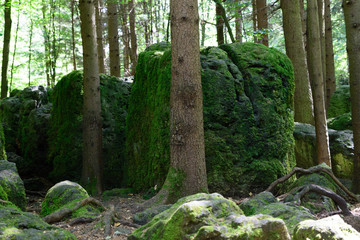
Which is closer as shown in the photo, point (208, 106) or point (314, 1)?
point (208, 106)

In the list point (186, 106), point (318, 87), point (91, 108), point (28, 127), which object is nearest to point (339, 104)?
point (318, 87)

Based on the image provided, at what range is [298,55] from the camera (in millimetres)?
8516

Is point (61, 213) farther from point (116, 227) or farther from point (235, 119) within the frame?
point (235, 119)

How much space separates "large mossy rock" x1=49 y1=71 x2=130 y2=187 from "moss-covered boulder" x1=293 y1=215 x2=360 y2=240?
21.0ft

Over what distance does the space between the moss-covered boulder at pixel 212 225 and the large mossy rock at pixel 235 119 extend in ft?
9.54

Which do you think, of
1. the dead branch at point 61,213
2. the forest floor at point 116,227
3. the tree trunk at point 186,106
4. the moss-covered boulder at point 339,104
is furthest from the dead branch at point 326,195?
the moss-covered boulder at point 339,104

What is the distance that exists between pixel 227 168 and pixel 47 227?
352 centimetres

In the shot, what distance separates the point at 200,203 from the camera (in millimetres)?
3160

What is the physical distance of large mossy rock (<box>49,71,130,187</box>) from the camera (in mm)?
8805

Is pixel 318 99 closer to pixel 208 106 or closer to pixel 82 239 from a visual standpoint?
pixel 208 106

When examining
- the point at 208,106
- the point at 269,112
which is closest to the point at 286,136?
the point at 269,112

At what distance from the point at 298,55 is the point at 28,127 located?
7807 millimetres

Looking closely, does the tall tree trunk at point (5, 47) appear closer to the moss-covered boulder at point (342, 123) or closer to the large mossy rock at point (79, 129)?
the large mossy rock at point (79, 129)

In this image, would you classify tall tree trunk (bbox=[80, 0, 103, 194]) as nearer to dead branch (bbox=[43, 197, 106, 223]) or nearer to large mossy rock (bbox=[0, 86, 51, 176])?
large mossy rock (bbox=[0, 86, 51, 176])
